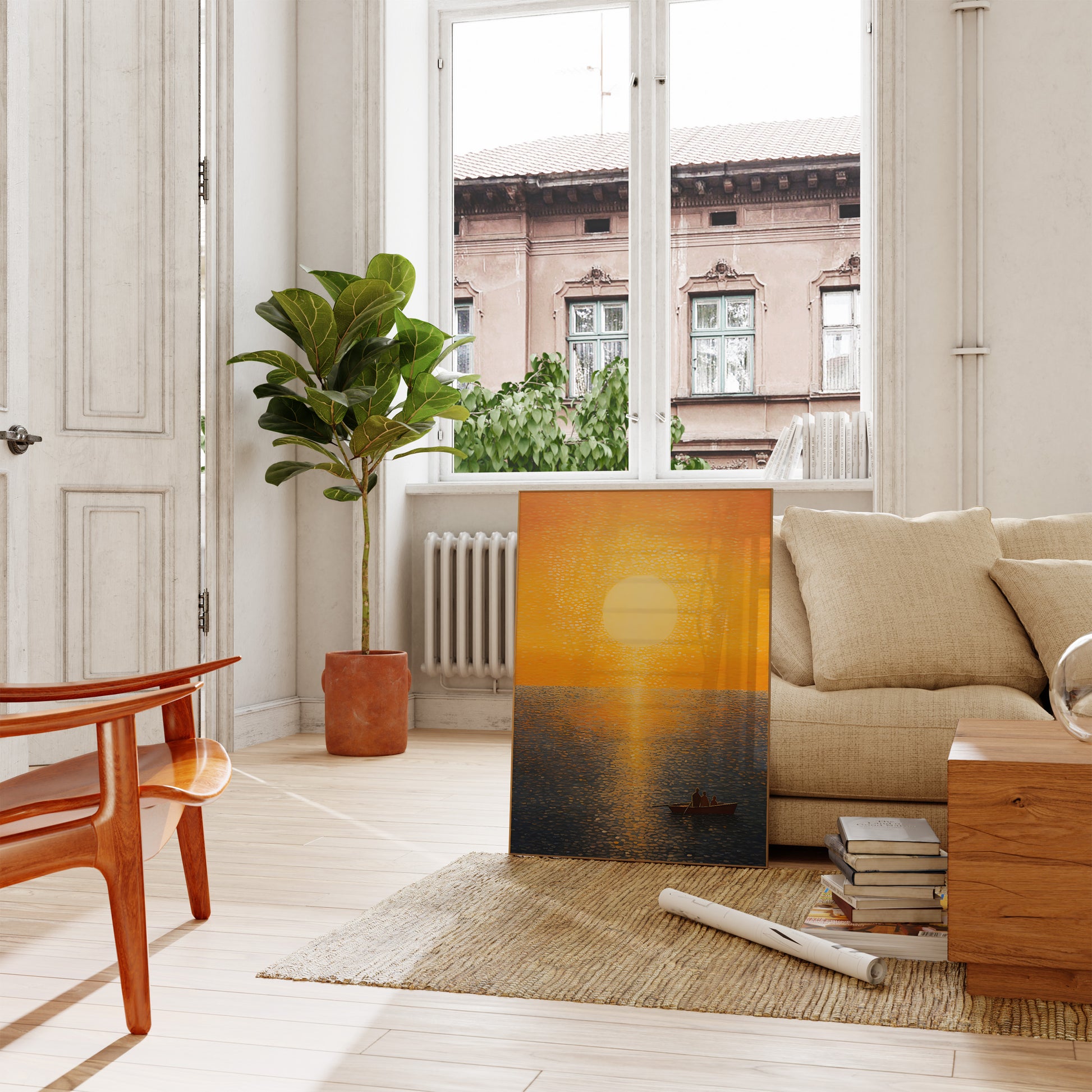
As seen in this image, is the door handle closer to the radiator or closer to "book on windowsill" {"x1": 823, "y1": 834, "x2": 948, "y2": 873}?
the radiator

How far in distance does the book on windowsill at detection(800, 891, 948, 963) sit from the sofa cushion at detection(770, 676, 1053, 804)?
1.67ft

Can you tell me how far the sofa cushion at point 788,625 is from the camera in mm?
3002

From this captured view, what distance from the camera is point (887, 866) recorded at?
7.09ft

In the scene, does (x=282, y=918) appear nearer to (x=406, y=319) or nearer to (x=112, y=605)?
(x=112, y=605)

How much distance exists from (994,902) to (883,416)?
2.80 metres

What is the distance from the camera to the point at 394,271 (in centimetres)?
428

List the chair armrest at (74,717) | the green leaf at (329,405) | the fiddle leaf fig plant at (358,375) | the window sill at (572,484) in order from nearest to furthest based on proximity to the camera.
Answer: the chair armrest at (74,717) < the green leaf at (329,405) < the fiddle leaf fig plant at (358,375) < the window sill at (572,484)

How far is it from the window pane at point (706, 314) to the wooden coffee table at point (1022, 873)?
3.31 m

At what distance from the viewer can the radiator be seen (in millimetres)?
4746

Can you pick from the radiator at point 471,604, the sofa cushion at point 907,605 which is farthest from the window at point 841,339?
the sofa cushion at point 907,605

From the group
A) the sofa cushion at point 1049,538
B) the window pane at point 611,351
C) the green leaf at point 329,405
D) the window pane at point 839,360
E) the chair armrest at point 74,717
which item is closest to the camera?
the chair armrest at point 74,717

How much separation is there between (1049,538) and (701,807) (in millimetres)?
1261

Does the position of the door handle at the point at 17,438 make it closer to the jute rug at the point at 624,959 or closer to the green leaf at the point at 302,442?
the green leaf at the point at 302,442

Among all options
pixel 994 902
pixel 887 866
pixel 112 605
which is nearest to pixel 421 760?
pixel 112 605
